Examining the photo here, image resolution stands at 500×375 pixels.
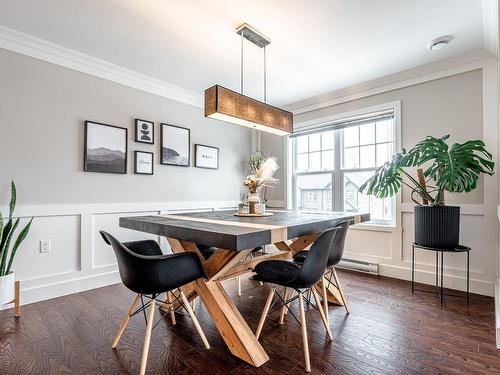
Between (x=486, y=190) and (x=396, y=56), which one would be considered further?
A: (x=396, y=56)

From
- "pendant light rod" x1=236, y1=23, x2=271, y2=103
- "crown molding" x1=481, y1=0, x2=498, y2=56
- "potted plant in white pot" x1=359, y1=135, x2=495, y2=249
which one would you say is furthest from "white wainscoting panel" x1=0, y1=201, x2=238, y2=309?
"crown molding" x1=481, y1=0, x2=498, y2=56

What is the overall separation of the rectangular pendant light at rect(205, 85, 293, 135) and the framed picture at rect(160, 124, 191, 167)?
152 cm

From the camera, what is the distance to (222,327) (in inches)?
70.6

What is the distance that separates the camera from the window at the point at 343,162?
3588 mm

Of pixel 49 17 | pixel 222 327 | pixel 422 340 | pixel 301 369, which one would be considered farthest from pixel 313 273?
pixel 49 17

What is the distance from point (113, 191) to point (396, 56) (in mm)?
3426

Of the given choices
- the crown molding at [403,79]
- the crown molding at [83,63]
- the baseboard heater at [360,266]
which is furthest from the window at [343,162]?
the crown molding at [83,63]

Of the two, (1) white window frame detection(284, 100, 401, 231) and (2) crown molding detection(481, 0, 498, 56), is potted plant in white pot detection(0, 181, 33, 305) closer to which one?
(1) white window frame detection(284, 100, 401, 231)

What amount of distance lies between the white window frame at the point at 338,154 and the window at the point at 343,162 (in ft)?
0.05

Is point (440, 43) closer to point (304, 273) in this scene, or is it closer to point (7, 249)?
point (304, 273)

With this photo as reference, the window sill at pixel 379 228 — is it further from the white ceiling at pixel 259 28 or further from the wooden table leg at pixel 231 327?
the wooden table leg at pixel 231 327

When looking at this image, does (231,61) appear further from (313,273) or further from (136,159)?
(313,273)

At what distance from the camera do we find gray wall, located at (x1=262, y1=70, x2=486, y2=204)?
2.83m

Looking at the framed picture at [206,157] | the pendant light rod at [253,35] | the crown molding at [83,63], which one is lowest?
the framed picture at [206,157]
